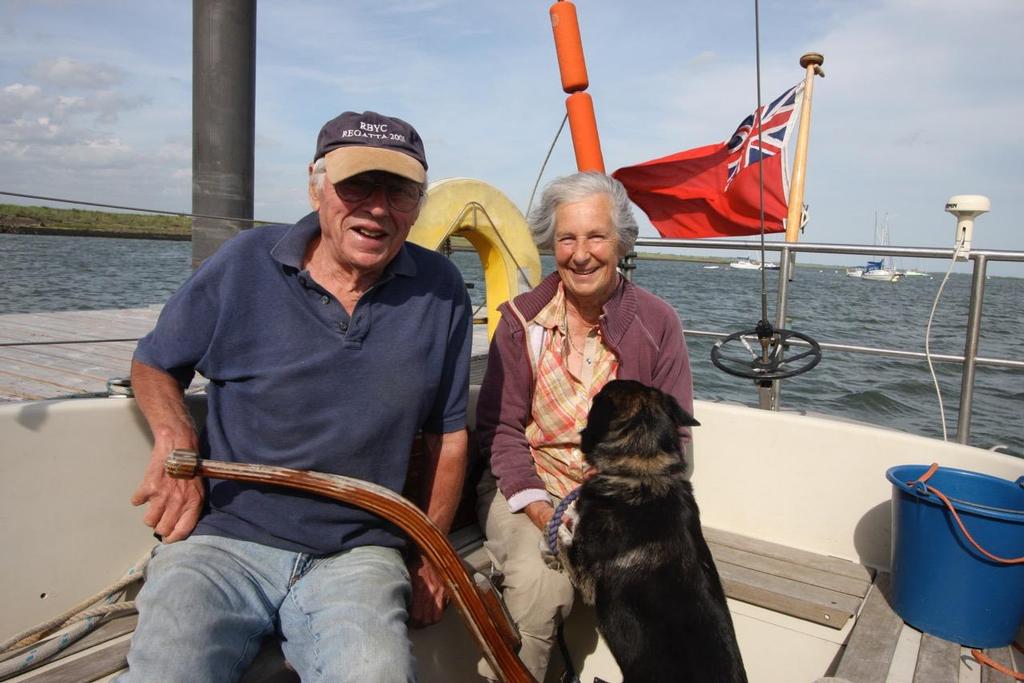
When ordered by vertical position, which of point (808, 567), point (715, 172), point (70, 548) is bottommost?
point (808, 567)

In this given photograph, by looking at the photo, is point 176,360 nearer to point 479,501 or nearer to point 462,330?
point 462,330

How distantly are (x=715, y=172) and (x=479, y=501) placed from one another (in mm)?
4576

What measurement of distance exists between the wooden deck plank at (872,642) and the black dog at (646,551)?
45 cm

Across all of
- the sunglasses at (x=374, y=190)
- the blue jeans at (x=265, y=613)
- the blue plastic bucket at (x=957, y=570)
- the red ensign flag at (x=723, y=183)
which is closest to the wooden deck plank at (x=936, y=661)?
the blue plastic bucket at (x=957, y=570)

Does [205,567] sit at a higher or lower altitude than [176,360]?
lower

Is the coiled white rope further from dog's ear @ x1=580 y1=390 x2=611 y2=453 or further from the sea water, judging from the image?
the sea water

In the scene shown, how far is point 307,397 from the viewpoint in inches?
76.3

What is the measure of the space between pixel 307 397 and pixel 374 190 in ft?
1.94

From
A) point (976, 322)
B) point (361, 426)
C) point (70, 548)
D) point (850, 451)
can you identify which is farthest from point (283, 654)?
point (976, 322)

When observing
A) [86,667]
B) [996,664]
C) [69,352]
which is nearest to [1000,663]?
[996,664]

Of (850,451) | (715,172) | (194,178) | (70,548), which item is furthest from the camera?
(715,172)

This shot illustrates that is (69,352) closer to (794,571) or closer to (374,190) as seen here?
(374,190)

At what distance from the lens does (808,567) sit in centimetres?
288

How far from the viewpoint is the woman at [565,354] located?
2592 millimetres
